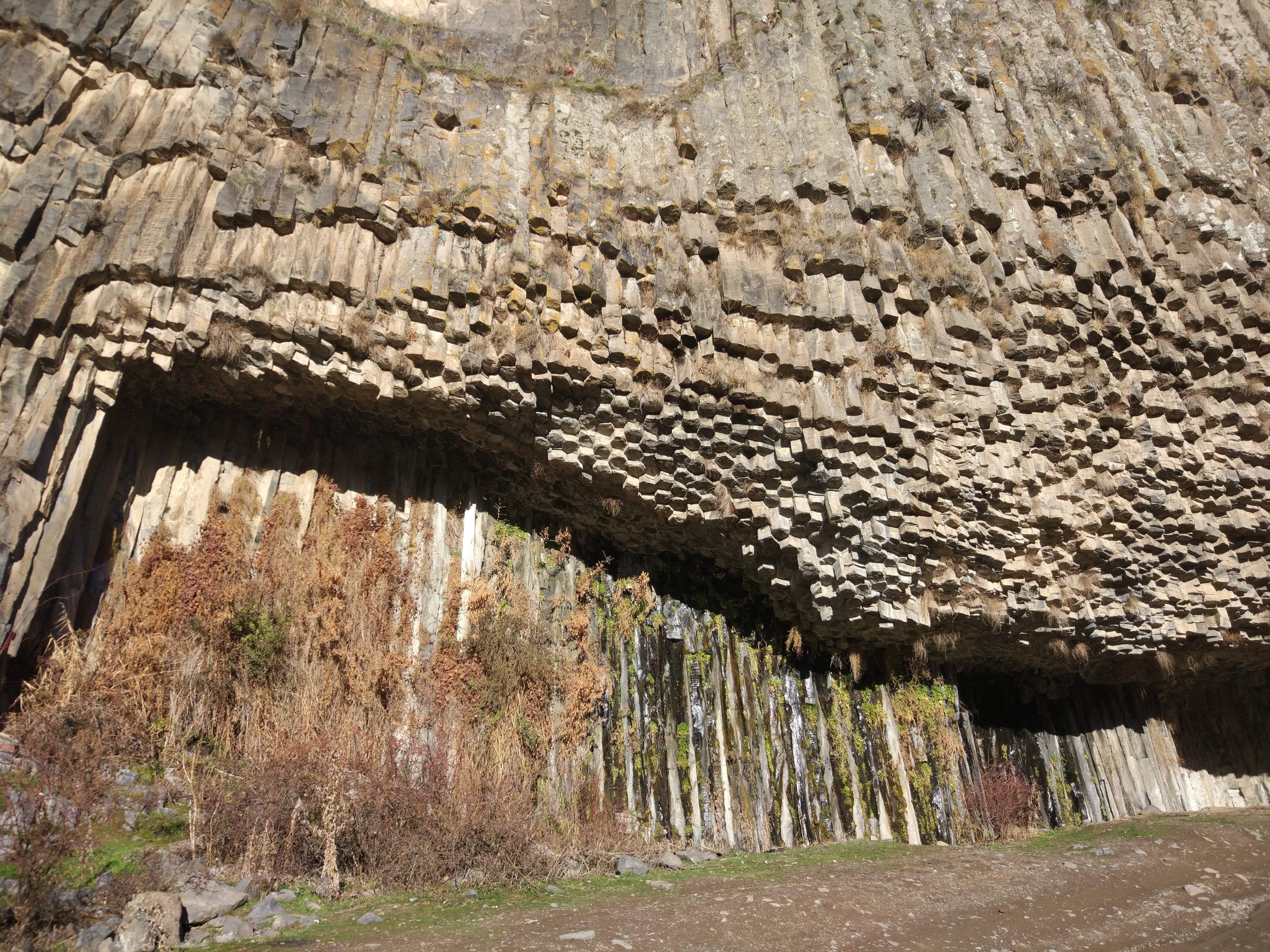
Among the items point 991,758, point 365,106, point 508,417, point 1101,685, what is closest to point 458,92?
point 365,106

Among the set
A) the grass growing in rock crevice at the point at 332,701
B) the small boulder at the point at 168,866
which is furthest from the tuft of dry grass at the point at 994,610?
the small boulder at the point at 168,866

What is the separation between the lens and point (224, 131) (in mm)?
9156

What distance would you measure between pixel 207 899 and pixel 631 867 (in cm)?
372

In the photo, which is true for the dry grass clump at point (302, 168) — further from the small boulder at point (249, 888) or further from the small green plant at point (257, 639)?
the small boulder at point (249, 888)

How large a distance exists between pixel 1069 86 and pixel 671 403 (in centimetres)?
687

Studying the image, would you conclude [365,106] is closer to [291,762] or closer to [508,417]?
[508,417]

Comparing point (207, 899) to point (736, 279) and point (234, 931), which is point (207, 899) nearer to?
point (234, 931)

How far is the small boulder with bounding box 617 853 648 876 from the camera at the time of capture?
845cm

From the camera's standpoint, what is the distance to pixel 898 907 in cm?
746

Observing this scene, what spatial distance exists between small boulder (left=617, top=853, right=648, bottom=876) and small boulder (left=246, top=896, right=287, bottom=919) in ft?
10.2

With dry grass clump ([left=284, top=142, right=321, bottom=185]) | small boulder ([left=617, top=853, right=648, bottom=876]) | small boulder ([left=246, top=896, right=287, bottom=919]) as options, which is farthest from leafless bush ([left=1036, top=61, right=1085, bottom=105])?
small boulder ([left=246, top=896, right=287, bottom=919])

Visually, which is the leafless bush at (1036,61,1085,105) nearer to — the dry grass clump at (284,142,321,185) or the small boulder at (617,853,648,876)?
the dry grass clump at (284,142,321,185)

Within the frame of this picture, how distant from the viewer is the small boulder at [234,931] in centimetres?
604

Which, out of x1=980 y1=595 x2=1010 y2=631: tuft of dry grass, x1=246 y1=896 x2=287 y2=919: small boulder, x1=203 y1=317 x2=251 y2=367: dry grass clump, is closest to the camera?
x1=246 y1=896 x2=287 y2=919: small boulder
